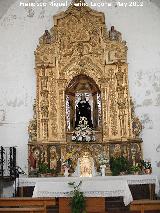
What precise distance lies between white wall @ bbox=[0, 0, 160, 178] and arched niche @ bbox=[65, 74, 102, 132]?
1285 mm

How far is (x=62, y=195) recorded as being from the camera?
1159 cm

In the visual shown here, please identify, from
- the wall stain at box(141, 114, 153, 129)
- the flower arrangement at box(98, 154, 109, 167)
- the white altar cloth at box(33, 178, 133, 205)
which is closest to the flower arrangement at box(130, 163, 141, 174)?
the flower arrangement at box(98, 154, 109, 167)

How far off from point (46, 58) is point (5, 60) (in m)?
1.50

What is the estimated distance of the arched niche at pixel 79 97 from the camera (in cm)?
1551

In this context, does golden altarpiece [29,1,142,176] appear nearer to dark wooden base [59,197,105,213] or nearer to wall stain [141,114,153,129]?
wall stain [141,114,153,129]

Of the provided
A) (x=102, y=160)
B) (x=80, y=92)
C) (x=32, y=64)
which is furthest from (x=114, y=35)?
(x=102, y=160)

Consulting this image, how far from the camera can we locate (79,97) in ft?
52.0

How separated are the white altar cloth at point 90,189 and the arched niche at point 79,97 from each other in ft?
12.6

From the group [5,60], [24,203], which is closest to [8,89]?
[5,60]

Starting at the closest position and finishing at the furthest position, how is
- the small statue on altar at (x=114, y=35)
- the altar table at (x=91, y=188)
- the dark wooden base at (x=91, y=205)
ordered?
1. the altar table at (x=91, y=188)
2. the dark wooden base at (x=91, y=205)
3. the small statue on altar at (x=114, y=35)

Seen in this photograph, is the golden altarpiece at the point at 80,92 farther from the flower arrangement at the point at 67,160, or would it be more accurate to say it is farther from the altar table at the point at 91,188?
the altar table at the point at 91,188

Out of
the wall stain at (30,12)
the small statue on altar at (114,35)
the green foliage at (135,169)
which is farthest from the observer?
the wall stain at (30,12)

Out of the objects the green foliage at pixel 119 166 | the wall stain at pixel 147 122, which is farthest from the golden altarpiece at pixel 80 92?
the green foliage at pixel 119 166

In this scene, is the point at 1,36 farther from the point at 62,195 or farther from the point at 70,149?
the point at 62,195
